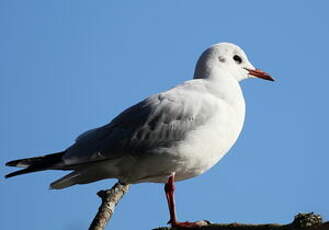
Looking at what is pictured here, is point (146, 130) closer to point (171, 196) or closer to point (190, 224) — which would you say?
point (171, 196)

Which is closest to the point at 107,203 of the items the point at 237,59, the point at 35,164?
the point at 35,164

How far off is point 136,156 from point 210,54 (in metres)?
2.09

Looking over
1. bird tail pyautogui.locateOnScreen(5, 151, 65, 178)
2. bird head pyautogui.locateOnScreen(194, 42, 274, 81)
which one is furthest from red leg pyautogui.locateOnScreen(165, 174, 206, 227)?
bird head pyautogui.locateOnScreen(194, 42, 274, 81)

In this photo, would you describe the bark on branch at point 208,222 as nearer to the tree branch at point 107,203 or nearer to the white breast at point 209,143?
the tree branch at point 107,203

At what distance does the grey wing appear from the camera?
796 cm

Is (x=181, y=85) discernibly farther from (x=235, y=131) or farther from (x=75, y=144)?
(x=75, y=144)

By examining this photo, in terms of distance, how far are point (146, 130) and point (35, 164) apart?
136 cm

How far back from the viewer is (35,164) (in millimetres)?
7793

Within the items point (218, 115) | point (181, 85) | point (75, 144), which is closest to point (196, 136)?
point (218, 115)

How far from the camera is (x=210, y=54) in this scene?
9258 millimetres

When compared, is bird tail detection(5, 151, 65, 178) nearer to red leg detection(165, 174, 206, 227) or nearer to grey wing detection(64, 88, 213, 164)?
grey wing detection(64, 88, 213, 164)

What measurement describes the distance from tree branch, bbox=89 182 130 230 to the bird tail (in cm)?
64

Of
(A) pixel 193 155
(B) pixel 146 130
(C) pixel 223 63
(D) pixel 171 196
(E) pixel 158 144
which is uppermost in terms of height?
(C) pixel 223 63

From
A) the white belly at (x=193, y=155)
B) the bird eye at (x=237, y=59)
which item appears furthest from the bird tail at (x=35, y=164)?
the bird eye at (x=237, y=59)
